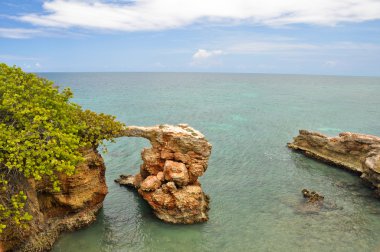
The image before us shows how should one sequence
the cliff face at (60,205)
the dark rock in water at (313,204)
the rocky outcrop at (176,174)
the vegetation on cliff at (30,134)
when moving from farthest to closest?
the dark rock in water at (313,204) → the rocky outcrop at (176,174) → the cliff face at (60,205) → the vegetation on cliff at (30,134)

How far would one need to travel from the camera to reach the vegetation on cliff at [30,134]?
60.5 ft

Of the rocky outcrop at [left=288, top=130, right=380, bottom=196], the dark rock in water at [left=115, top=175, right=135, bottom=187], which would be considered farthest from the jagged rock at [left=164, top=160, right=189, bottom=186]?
the rocky outcrop at [left=288, top=130, right=380, bottom=196]

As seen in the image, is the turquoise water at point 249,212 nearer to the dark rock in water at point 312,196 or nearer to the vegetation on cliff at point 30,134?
the dark rock in water at point 312,196

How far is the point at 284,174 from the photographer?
133 feet

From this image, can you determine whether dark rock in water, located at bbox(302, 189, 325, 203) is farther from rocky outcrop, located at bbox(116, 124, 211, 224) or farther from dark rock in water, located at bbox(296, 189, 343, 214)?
rocky outcrop, located at bbox(116, 124, 211, 224)

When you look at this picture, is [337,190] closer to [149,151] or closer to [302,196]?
[302,196]

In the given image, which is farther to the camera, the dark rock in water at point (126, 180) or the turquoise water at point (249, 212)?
the dark rock in water at point (126, 180)

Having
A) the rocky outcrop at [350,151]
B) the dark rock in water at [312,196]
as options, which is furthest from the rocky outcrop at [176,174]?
the rocky outcrop at [350,151]

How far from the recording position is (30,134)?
19.9 meters

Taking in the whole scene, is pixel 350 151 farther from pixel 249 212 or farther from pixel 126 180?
pixel 126 180

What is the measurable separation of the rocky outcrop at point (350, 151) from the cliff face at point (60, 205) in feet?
91.9

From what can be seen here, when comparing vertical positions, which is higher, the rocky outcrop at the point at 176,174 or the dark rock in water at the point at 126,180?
the rocky outcrop at the point at 176,174

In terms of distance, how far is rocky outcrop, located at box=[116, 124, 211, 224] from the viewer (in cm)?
2683

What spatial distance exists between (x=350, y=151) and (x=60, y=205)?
118ft
